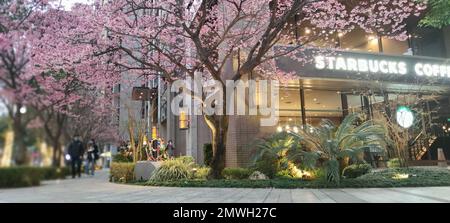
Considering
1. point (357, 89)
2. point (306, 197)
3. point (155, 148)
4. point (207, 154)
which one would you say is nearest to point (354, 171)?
point (306, 197)

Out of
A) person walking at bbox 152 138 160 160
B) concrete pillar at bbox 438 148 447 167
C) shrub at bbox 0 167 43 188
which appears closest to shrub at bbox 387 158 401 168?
concrete pillar at bbox 438 148 447 167

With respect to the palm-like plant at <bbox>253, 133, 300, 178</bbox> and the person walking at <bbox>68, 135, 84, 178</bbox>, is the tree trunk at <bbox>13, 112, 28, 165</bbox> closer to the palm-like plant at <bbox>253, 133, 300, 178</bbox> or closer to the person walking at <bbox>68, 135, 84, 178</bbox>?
the person walking at <bbox>68, 135, 84, 178</bbox>

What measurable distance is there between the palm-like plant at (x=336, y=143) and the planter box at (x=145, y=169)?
452cm

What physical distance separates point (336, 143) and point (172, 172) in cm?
478

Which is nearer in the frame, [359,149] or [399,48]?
[359,149]

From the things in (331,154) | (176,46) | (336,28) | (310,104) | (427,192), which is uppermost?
(336,28)

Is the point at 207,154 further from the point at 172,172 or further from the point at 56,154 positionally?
the point at 56,154

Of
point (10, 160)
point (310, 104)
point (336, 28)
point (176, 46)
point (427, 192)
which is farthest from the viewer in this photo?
point (310, 104)

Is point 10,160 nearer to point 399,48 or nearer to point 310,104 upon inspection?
point 310,104

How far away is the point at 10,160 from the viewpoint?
7.09 ft

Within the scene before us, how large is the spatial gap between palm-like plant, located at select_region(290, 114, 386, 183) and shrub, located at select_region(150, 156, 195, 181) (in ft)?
11.5

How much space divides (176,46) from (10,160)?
9.97 metres
